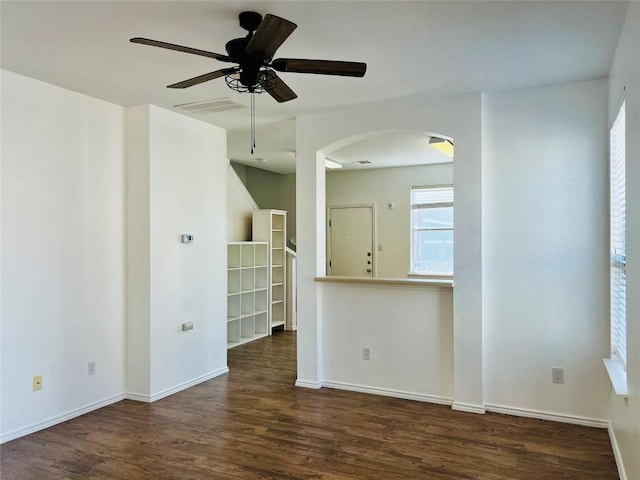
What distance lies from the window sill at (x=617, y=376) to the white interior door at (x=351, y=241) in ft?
15.6

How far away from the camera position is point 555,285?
140 inches

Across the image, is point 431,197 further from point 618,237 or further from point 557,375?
point 618,237

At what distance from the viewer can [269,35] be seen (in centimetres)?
212

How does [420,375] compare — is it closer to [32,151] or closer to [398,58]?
[398,58]

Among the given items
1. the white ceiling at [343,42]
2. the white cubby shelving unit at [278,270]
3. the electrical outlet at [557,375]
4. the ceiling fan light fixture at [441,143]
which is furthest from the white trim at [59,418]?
the ceiling fan light fixture at [441,143]

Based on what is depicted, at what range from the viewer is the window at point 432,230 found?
718 cm

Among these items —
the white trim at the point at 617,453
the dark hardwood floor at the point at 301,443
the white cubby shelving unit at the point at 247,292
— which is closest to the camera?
the white trim at the point at 617,453

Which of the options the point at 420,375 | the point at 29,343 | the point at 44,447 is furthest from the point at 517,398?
the point at 29,343

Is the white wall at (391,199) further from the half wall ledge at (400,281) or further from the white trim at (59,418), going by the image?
the white trim at (59,418)

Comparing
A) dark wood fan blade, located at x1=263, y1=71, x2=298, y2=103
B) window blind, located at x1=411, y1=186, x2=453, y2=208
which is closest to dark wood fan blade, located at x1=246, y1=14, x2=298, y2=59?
dark wood fan blade, located at x1=263, y1=71, x2=298, y2=103

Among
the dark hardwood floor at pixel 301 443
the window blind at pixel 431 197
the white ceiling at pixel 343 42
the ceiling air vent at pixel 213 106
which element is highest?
the white ceiling at pixel 343 42

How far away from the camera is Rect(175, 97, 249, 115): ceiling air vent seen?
153 inches

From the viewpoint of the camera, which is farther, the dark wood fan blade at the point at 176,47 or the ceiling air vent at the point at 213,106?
the ceiling air vent at the point at 213,106

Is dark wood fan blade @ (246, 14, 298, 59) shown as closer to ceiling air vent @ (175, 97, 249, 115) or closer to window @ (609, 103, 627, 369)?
ceiling air vent @ (175, 97, 249, 115)
